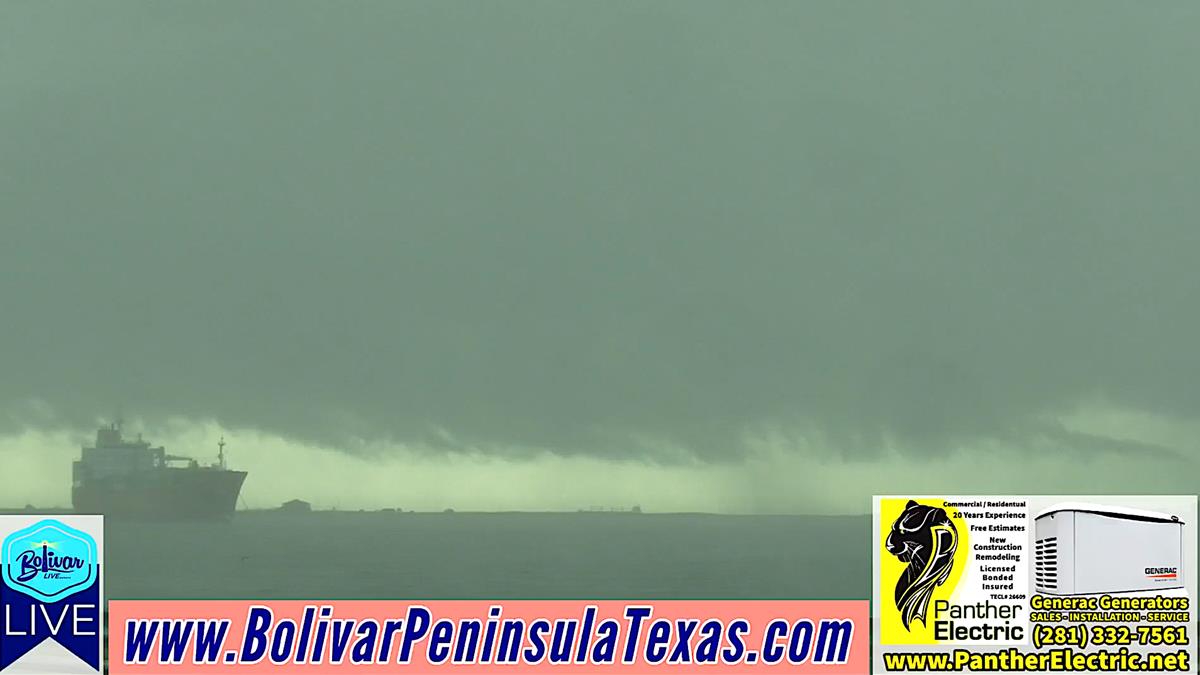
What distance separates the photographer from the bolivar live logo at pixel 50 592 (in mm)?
21766

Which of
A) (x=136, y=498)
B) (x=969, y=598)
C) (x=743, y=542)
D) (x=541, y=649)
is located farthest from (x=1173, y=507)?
(x=743, y=542)

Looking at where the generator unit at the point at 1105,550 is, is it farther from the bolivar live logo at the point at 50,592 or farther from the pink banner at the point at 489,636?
the bolivar live logo at the point at 50,592

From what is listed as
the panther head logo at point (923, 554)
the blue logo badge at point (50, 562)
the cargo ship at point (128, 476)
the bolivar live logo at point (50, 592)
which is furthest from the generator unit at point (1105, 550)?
the cargo ship at point (128, 476)

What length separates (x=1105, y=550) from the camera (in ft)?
66.2

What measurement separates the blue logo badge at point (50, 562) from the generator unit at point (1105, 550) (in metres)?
14.1

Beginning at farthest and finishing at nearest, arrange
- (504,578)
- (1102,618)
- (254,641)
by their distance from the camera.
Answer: (504,578) → (254,641) → (1102,618)

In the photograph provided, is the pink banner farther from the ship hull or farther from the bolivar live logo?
the ship hull

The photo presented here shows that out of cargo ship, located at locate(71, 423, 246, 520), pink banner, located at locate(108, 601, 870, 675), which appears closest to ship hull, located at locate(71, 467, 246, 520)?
cargo ship, located at locate(71, 423, 246, 520)

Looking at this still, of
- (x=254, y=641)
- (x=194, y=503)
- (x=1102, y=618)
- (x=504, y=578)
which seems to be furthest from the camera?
(x=194, y=503)

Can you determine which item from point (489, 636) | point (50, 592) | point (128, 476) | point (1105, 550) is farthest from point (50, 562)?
point (128, 476)

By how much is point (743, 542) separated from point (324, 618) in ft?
548

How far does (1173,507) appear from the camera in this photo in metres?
20.6

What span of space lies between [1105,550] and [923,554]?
2.53 m

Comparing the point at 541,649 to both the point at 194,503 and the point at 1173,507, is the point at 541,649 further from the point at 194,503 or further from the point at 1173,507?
the point at 194,503
